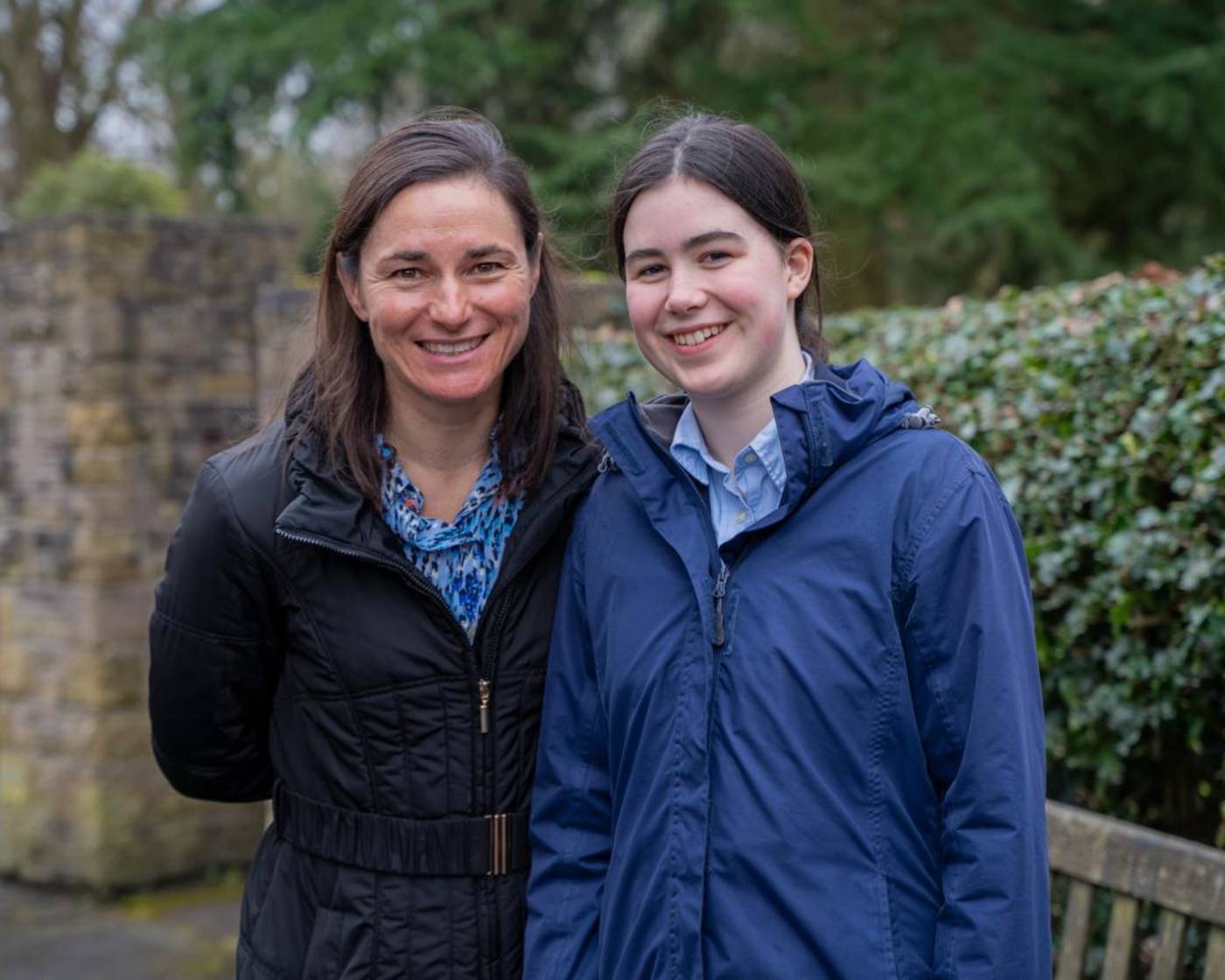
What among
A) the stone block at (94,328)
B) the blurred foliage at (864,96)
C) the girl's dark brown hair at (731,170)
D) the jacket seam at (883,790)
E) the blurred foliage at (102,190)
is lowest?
the jacket seam at (883,790)

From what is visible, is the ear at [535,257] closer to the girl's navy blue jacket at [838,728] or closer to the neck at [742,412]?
the neck at [742,412]

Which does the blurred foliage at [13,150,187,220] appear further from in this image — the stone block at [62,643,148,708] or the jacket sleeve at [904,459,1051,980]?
the jacket sleeve at [904,459,1051,980]

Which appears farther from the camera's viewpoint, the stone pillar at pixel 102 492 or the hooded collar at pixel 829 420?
the stone pillar at pixel 102 492

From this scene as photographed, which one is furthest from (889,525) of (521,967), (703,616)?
(521,967)

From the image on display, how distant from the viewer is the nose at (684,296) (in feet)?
6.32

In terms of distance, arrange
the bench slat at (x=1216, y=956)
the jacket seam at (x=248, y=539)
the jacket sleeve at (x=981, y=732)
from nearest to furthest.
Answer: the jacket sleeve at (x=981, y=732) → the jacket seam at (x=248, y=539) → the bench slat at (x=1216, y=956)

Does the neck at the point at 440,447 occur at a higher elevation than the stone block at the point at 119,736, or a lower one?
higher

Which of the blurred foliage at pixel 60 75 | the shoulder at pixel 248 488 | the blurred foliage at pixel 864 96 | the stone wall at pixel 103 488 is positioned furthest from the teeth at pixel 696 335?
the blurred foliage at pixel 60 75

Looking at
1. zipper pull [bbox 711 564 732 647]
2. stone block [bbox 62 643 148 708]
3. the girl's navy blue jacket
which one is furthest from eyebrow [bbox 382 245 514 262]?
stone block [bbox 62 643 148 708]

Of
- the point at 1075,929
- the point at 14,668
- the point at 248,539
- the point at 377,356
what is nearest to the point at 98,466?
the point at 14,668

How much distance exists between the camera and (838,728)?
1738mm

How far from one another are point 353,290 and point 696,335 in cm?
60

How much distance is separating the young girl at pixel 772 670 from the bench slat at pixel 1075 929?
117 cm

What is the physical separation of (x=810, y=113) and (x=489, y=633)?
28.5ft
